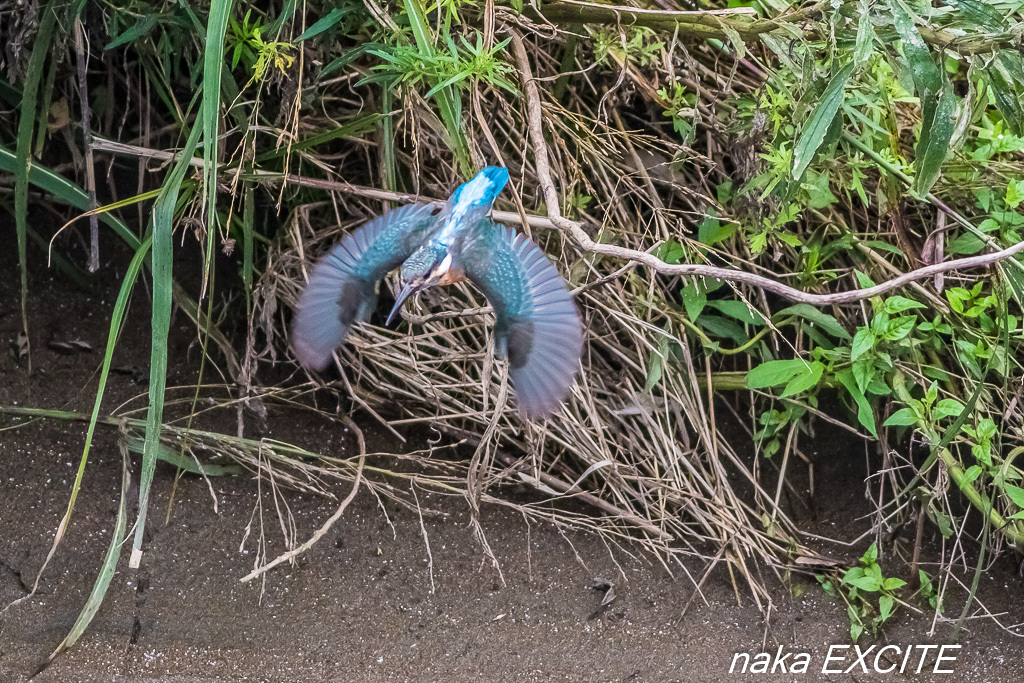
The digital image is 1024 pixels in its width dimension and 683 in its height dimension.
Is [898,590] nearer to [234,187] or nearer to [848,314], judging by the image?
[848,314]

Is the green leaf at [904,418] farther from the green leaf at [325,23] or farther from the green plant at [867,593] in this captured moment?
the green leaf at [325,23]

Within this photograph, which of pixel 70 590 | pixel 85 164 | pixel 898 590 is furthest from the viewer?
pixel 898 590

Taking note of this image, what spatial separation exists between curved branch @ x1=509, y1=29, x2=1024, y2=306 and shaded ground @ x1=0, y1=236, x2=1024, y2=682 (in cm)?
61

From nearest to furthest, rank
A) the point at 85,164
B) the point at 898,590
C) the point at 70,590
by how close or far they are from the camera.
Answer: the point at 70,590 < the point at 85,164 < the point at 898,590

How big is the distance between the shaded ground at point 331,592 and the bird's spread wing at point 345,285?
17.0 inches

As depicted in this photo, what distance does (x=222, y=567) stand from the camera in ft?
4.31

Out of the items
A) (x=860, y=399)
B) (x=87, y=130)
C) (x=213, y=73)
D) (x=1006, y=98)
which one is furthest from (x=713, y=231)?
(x=87, y=130)

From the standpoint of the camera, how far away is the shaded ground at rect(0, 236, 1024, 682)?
4.04 ft

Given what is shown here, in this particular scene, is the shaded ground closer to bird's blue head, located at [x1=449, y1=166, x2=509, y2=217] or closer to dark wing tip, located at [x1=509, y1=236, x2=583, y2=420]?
dark wing tip, located at [x1=509, y1=236, x2=583, y2=420]

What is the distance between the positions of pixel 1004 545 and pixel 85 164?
1669 millimetres

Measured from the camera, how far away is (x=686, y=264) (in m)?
0.92

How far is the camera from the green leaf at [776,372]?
1.31 meters

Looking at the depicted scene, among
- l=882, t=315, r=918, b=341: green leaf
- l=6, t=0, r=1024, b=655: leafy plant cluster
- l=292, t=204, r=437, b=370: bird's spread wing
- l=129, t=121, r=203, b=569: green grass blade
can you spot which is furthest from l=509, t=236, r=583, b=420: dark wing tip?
l=882, t=315, r=918, b=341: green leaf

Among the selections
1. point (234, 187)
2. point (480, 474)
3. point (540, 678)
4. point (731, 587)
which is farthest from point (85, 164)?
point (731, 587)
